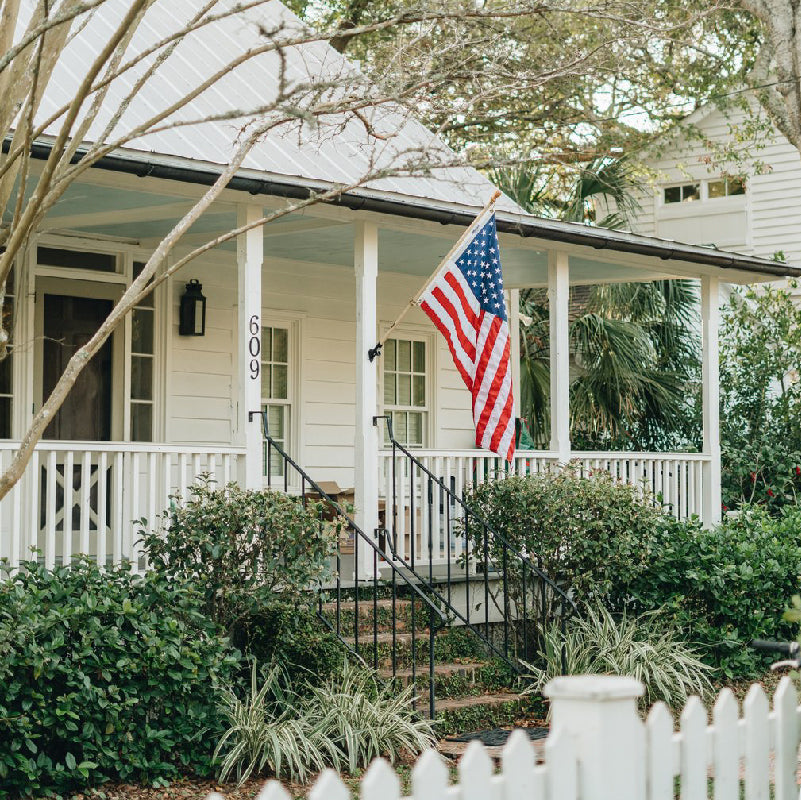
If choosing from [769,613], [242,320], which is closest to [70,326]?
[242,320]

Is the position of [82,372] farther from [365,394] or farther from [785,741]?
[785,741]

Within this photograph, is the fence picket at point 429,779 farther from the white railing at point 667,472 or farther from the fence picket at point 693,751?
the white railing at point 667,472

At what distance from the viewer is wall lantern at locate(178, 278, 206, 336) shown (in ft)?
38.0

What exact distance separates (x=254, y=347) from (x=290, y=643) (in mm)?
2325

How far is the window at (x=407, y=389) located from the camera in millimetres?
13656

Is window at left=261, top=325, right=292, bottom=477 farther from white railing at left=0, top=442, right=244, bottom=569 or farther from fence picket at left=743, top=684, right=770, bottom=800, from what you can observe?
fence picket at left=743, top=684, right=770, bottom=800

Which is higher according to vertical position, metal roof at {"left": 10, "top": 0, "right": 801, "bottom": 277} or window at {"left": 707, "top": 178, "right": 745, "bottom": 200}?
window at {"left": 707, "top": 178, "right": 745, "bottom": 200}

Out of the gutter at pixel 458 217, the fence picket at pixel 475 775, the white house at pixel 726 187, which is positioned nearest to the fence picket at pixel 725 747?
the fence picket at pixel 475 775

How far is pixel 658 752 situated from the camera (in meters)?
3.29

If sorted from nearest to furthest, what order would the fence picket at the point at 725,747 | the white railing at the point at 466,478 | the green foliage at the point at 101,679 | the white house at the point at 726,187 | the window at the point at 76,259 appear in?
the fence picket at the point at 725,747, the green foliage at the point at 101,679, the white railing at the point at 466,478, the window at the point at 76,259, the white house at the point at 726,187

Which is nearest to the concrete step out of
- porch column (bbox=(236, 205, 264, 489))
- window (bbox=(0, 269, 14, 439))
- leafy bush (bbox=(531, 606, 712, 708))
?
leafy bush (bbox=(531, 606, 712, 708))

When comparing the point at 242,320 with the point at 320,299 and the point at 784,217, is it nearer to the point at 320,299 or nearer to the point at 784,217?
the point at 320,299

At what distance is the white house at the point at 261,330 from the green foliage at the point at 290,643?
100cm

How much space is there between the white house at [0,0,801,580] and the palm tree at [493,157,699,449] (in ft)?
11.2
